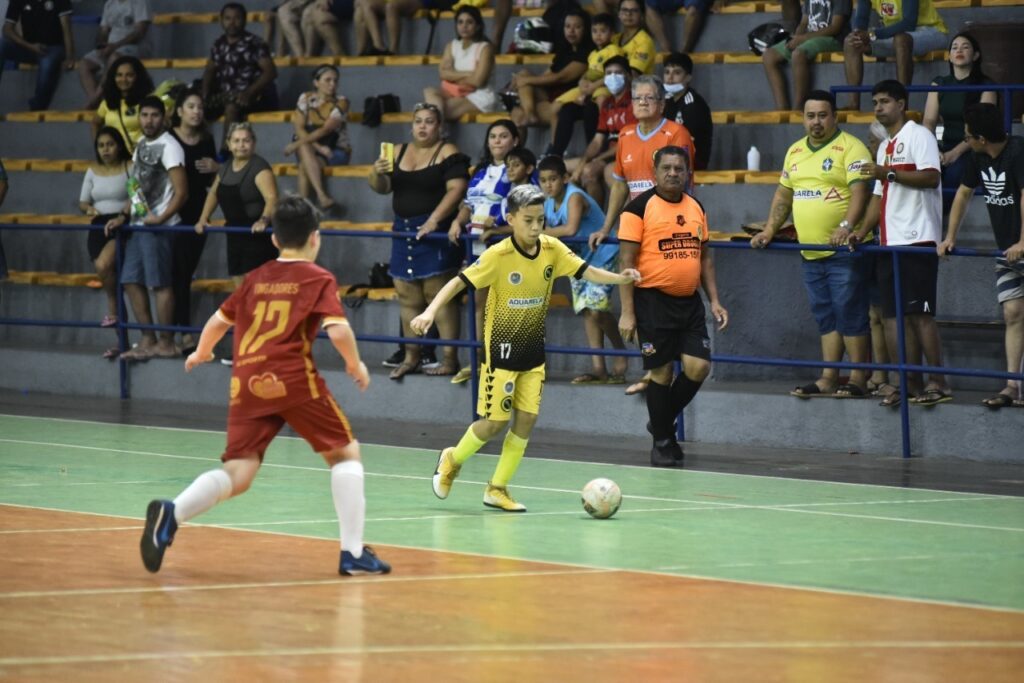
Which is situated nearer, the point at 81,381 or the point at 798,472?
the point at 798,472

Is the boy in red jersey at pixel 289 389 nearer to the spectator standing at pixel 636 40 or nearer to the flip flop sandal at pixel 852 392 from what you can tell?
the flip flop sandal at pixel 852 392

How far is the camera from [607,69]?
17.0 m

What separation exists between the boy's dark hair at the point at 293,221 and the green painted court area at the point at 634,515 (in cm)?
180

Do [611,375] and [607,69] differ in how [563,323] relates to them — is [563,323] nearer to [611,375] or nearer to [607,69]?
[611,375]

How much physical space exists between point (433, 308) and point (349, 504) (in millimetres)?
2183

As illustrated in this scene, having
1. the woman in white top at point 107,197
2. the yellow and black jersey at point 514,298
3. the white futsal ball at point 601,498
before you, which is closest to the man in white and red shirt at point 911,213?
the yellow and black jersey at point 514,298

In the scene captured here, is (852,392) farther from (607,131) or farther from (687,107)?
(607,131)

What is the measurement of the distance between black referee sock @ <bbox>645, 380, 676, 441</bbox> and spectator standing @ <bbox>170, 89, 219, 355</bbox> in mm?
6493

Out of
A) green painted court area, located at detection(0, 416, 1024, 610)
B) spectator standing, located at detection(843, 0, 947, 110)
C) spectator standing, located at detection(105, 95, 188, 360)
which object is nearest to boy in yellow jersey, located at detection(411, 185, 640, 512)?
green painted court area, located at detection(0, 416, 1024, 610)

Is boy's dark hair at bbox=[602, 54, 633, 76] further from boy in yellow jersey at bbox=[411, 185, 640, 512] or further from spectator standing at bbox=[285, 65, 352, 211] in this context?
boy in yellow jersey at bbox=[411, 185, 640, 512]

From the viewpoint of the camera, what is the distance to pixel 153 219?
18.2m

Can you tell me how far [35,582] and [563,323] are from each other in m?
8.97

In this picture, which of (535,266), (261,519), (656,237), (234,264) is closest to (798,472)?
(656,237)

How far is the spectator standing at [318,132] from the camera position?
1962 cm
